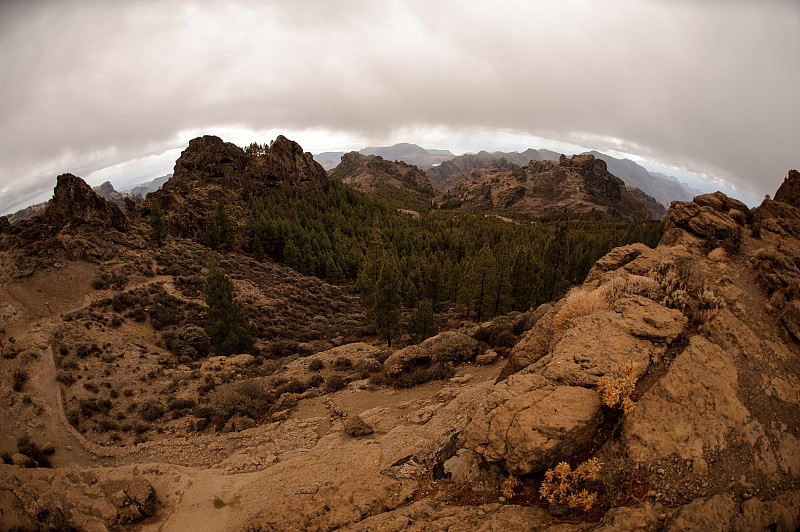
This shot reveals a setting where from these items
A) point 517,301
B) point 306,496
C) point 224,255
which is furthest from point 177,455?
point 224,255

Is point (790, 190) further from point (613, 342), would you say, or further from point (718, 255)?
point (613, 342)

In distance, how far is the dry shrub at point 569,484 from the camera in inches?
231

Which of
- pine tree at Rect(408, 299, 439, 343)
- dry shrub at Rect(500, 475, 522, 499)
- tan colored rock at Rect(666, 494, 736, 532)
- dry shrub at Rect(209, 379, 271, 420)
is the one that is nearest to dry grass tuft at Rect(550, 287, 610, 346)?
dry shrub at Rect(500, 475, 522, 499)

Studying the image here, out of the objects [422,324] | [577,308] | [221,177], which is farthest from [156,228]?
[577,308]

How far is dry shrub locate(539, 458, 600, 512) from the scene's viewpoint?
586 cm

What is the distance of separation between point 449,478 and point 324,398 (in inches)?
410

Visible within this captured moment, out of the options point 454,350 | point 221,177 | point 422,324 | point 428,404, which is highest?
point 221,177

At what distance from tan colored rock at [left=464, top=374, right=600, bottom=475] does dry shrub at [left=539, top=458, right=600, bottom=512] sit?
0.28 metres

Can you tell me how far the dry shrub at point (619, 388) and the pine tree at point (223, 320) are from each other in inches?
1081

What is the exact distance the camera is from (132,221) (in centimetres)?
4647

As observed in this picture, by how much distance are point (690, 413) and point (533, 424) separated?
2.93 meters

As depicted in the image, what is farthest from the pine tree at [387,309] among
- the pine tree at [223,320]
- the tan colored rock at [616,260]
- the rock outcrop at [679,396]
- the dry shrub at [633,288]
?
the dry shrub at [633,288]

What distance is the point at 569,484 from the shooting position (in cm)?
610

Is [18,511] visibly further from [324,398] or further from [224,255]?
[224,255]
